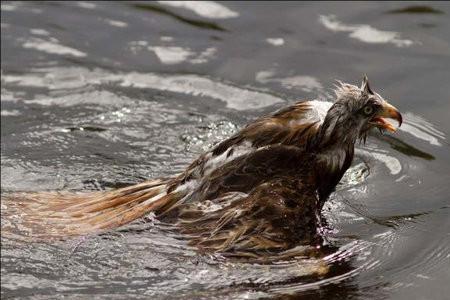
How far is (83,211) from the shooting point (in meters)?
6.30

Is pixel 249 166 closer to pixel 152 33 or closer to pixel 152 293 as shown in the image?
pixel 152 293

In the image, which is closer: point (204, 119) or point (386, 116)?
point (386, 116)

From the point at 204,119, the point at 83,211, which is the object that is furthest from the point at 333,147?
the point at 204,119

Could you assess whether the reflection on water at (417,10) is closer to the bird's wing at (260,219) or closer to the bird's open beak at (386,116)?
the bird's open beak at (386,116)

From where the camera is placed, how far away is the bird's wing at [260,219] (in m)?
5.73

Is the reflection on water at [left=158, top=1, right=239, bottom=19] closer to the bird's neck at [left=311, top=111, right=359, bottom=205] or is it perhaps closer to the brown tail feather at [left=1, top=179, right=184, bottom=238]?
the brown tail feather at [left=1, top=179, right=184, bottom=238]

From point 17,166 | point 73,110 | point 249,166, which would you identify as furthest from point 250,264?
point 73,110

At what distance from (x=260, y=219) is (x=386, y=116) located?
0.90m

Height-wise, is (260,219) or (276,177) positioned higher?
(276,177)

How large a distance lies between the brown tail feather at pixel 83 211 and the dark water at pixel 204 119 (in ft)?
0.25

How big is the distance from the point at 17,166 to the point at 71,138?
1.94 ft

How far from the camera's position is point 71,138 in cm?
802

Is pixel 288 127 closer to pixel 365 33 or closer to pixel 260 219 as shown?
pixel 260 219

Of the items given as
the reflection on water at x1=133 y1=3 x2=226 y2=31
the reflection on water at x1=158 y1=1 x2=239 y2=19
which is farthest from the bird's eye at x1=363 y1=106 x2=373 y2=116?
the reflection on water at x1=158 y1=1 x2=239 y2=19
